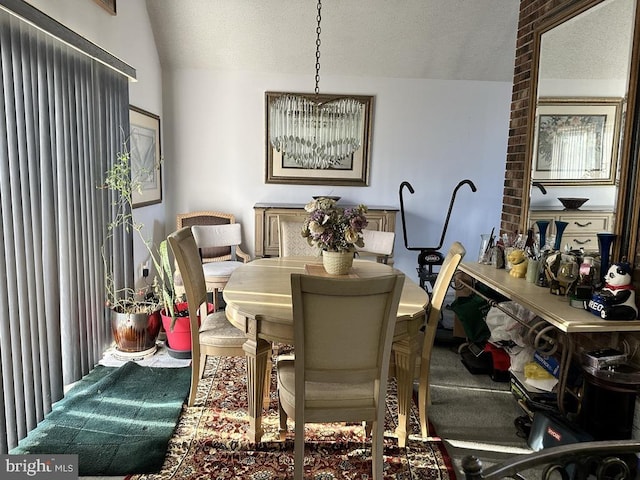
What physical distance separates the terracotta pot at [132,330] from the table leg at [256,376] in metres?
1.29

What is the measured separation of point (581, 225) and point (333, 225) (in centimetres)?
142

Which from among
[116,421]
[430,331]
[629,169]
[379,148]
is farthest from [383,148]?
[116,421]

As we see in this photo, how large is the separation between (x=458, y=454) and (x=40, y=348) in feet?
7.04

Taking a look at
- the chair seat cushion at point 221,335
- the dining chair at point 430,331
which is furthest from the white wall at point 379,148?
Answer: the dining chair at point 430,331

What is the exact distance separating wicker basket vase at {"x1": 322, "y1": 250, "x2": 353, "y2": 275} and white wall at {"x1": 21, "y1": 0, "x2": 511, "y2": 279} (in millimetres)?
2349

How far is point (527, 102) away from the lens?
10.5ft

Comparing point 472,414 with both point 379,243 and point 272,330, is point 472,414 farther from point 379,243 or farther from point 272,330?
point 379,243

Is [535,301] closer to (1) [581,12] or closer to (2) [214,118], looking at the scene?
(1) [581,12]

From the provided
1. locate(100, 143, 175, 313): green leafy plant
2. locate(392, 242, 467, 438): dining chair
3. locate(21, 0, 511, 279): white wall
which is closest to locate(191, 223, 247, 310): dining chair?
locate(100, 143, 175, 313): green leafy plant

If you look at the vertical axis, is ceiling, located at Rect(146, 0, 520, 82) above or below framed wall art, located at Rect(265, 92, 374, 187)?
above

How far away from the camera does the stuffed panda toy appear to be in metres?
2.13

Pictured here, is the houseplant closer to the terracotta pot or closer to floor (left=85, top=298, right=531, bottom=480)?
floor (left=85, top=298, right=531, bottom=480)

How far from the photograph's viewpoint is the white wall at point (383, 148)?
4.84 m

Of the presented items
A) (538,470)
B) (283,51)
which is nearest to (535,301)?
(538,470)
